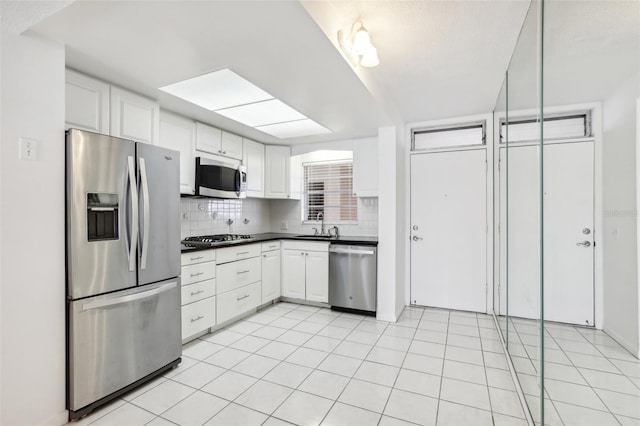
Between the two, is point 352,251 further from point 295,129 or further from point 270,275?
point 295,129

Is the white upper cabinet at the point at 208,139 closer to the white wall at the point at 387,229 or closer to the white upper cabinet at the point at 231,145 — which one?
the white upper cabinet at the point at 231,145

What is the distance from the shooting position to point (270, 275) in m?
4.05

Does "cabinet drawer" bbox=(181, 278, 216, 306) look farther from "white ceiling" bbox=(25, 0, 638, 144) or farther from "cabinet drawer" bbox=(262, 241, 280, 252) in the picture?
"white ceiling" bbox=(25, 0, 638, 144)

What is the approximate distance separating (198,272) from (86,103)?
160cm

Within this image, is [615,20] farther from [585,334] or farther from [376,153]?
[376,153]

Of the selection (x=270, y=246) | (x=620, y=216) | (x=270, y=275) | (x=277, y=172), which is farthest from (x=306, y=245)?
(x=620, y=216)

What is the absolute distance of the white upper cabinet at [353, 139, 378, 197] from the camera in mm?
4113

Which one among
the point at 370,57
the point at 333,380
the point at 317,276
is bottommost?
the point at 333,380

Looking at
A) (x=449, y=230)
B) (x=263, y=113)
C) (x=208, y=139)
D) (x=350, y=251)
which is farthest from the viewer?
(x=449, y=230)

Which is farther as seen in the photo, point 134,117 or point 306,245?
point 306,245

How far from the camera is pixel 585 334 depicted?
97 cm

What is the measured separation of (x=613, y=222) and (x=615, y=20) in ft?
1.72

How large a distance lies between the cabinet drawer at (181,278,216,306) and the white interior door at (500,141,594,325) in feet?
8.59

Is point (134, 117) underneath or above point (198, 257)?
above
